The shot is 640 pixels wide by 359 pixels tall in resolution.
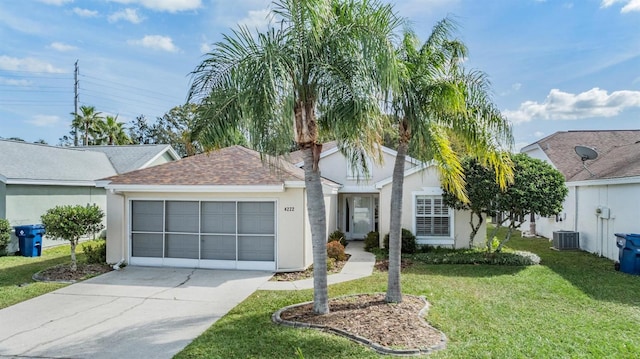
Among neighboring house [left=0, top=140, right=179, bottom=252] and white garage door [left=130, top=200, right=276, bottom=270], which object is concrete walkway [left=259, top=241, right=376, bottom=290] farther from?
neighboring house [left=0, top=140, right=179, bottom=252]

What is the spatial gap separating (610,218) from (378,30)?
43.5ft

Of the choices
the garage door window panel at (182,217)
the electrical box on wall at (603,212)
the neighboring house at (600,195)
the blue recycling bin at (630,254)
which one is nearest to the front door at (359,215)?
the garage door window panel at (182,217)

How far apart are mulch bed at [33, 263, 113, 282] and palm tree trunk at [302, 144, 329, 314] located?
8.04 m

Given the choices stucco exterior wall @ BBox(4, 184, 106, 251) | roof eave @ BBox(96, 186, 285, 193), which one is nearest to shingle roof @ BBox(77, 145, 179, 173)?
stucco exterior wall @ BBox(4, 184, 106, 251)

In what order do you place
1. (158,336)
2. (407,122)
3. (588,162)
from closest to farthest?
(158,336) < (407,122) < (588,162)

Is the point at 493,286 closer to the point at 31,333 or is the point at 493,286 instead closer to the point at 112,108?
the point at 31,333

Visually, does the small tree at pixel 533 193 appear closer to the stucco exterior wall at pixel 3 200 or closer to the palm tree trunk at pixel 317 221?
the palm tree trunk at pixel 317 221

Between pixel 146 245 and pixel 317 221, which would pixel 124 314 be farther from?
pixel 146 245

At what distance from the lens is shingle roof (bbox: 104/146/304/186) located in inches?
480

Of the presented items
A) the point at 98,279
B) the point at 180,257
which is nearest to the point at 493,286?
the point at 180,257

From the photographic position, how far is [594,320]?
7.44 metres

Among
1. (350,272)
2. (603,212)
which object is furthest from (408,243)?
(603,212)

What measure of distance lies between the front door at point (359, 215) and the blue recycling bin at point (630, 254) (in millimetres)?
10568

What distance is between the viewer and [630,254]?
11.7 metres
